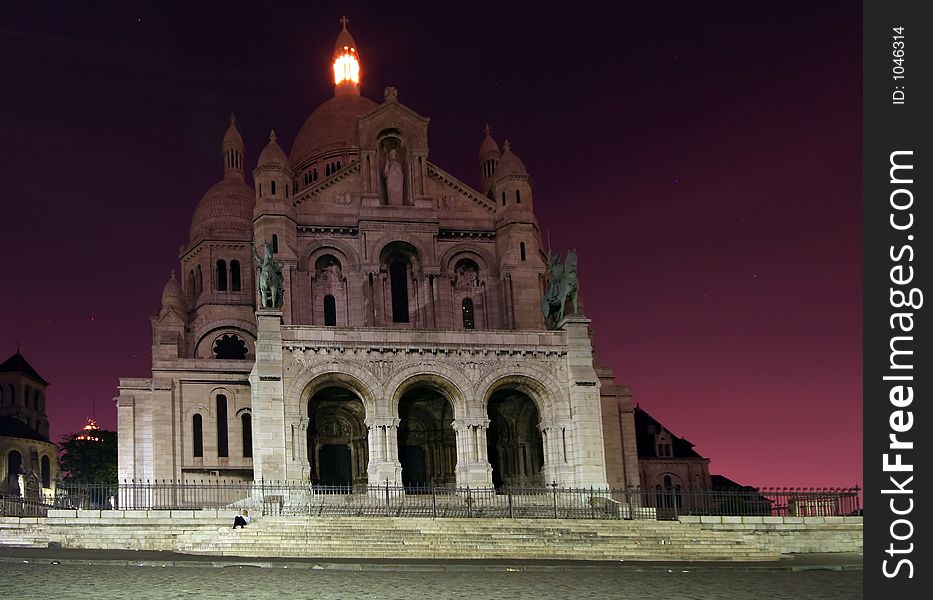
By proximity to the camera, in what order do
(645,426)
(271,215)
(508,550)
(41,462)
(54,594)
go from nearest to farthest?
(54,594) < (508,550) < (271,215) < (645,426) < (41,462)

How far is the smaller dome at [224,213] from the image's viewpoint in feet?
230

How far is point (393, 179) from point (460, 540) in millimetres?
27102

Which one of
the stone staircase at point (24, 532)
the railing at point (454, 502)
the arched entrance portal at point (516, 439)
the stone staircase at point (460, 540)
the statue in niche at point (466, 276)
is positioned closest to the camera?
the stone staircase at point (460, 540)

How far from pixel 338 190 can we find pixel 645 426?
36627 mm

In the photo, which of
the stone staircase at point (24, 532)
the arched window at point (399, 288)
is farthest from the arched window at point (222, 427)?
the stone staircase at point (24, 532)

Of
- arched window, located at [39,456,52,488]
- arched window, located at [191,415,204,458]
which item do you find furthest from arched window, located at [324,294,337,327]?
arched window, located at [39,456,52,488]

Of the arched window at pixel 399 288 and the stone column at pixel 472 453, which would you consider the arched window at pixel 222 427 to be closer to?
the arched window at pixel 399 288

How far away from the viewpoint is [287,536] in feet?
118

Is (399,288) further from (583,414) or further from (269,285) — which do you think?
(583,414)

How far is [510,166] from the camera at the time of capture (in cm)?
6000

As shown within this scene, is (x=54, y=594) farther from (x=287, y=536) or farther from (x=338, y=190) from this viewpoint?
(x=338, y=190)

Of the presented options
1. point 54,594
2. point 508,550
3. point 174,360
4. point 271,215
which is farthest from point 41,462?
point 54,594

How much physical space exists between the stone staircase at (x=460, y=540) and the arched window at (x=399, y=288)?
20.8m

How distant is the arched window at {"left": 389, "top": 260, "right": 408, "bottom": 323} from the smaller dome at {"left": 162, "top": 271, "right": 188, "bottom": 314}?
1400 centimetres
